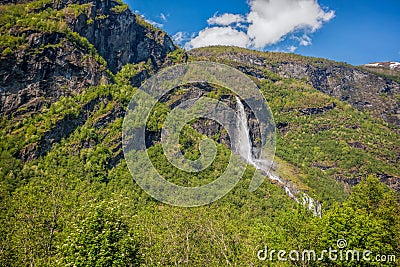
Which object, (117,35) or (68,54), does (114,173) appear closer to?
(68,54)

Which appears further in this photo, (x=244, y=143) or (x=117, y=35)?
(x=244, y=143)

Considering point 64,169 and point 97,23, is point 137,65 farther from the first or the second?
point 64,169

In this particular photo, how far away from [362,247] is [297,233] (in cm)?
510

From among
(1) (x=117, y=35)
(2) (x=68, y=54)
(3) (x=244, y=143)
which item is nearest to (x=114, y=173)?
(2) (x=68, y=54)

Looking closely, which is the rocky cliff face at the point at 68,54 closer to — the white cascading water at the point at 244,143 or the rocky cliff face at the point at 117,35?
the rocky cliff face at the point at 117,35

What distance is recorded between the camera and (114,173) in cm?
10262

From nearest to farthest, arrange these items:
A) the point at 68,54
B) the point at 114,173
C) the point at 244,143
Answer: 1. the point at 114,173
2. the point at 68,54
3. the point at 244,143

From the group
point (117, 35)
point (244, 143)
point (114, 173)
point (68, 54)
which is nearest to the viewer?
point (114, 173)

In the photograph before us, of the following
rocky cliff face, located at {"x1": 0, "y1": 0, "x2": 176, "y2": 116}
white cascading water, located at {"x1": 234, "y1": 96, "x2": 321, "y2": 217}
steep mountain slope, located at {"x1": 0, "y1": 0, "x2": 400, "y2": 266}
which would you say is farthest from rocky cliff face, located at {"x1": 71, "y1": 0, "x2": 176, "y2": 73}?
white cascading water, located at {"x1": 234, "y1": 96, "x2": 321, "y2": 217}

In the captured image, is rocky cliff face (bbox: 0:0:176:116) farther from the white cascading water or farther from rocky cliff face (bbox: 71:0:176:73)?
the white cascading water

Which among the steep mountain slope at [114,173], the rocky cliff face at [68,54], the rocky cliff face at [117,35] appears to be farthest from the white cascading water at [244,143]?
the rocky cliff face at [68,54]

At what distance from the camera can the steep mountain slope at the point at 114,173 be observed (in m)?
25.7

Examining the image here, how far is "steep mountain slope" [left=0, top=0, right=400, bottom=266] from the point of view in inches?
1011

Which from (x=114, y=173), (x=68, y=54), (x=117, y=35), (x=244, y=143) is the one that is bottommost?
(x=114, y=173)
